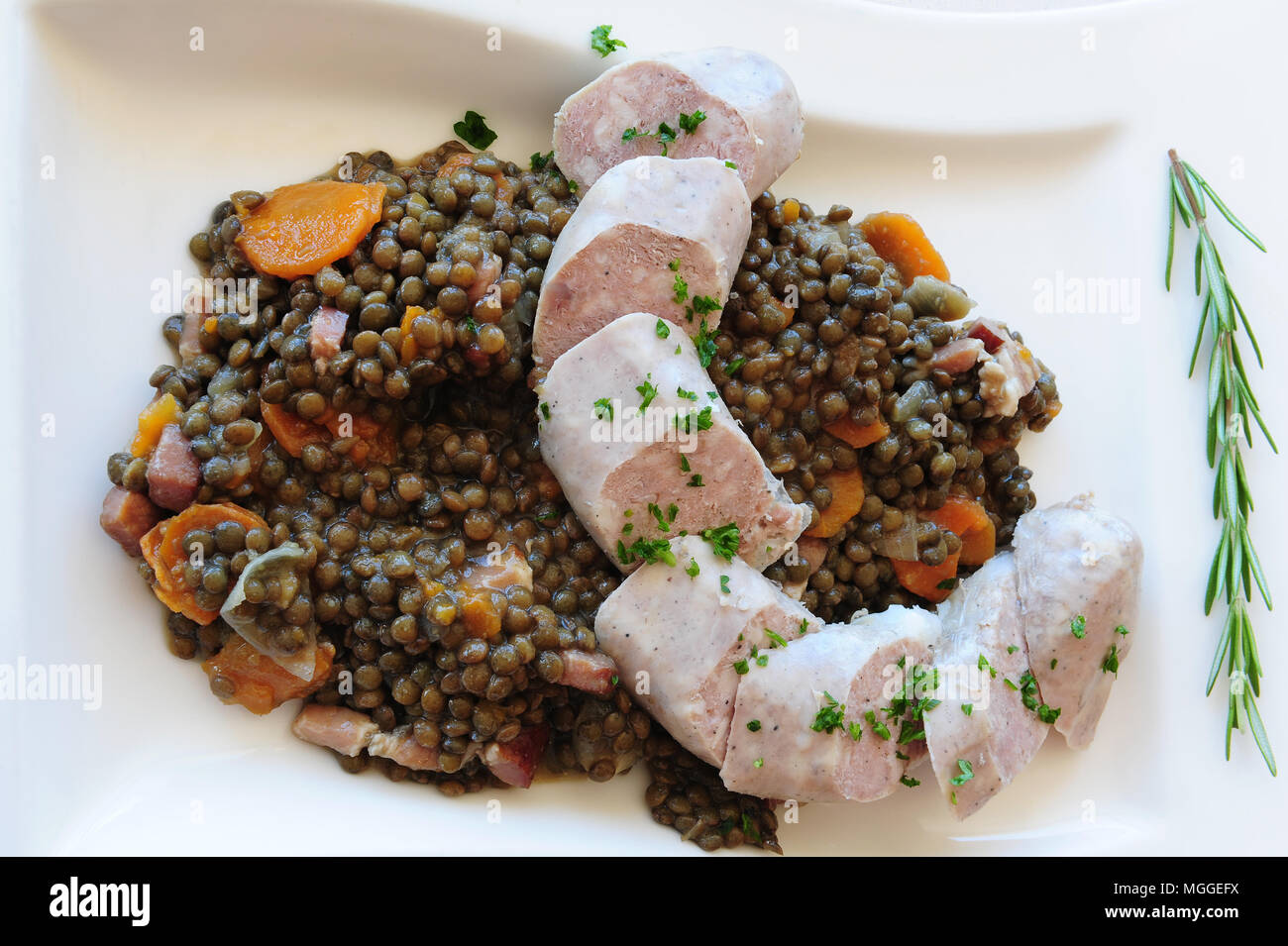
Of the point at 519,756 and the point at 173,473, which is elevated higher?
the point at 173,473

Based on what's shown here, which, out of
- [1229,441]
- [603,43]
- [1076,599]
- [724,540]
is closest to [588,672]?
[724,540]

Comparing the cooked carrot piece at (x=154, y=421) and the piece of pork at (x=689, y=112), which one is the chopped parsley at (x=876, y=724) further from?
the cooked carrot piece at (x=154, y=421)

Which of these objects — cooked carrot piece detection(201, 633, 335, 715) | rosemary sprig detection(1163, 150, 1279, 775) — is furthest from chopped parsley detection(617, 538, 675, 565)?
rosemary sprig detection(1163, 150, 1279, 775)

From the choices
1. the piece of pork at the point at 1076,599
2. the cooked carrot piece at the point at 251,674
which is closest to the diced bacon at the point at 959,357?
the piece of pork at the point at 1076,599

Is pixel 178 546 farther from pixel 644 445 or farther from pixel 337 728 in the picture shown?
pixel 644 445

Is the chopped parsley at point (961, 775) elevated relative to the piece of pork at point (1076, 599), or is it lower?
lower

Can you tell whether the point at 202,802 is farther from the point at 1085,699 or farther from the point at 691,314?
the point at 1085,699
